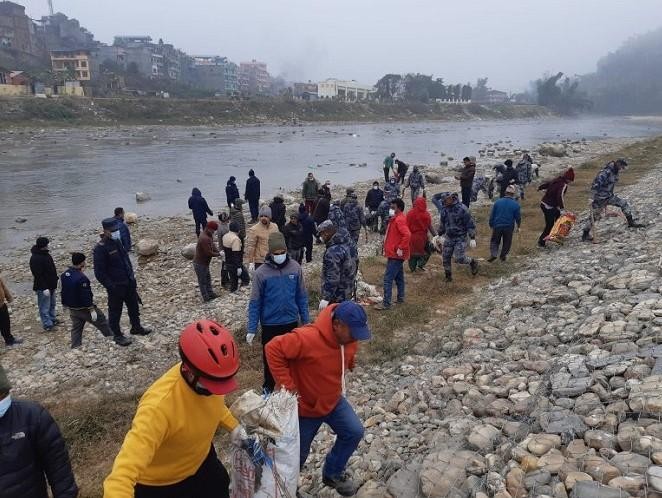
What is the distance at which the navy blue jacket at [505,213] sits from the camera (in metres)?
10.3

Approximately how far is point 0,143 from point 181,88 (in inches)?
2520

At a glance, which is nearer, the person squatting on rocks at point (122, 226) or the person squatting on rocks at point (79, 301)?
the person squatting on rocks at point (79, 301)

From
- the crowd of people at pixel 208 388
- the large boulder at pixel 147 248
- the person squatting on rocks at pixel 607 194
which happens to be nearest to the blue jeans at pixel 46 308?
the crowd of people at pixel 208 388

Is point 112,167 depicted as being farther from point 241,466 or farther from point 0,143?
point 241,466

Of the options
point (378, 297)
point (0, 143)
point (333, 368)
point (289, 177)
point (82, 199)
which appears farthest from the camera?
point (0, 143)

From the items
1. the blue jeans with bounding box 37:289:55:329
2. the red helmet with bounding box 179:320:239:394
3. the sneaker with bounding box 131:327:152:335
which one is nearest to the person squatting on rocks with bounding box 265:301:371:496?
the red helmet with bounding box 179:320:239:394

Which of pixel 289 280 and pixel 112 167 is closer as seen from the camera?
pixel 289 280

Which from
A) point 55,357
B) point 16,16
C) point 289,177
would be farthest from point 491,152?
point 16,16

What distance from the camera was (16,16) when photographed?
108625mm

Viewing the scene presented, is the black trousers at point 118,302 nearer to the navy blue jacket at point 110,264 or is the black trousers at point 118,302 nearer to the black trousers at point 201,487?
the navy blue jacket at point 110,264

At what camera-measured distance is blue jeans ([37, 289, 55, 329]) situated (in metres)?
9.92

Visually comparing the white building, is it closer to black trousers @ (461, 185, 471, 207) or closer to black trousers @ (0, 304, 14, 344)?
black trousers @ (461, 185, 471, 207)

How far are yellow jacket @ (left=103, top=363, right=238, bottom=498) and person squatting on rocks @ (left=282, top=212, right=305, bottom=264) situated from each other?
7.85 m

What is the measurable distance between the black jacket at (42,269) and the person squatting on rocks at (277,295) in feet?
20.3
